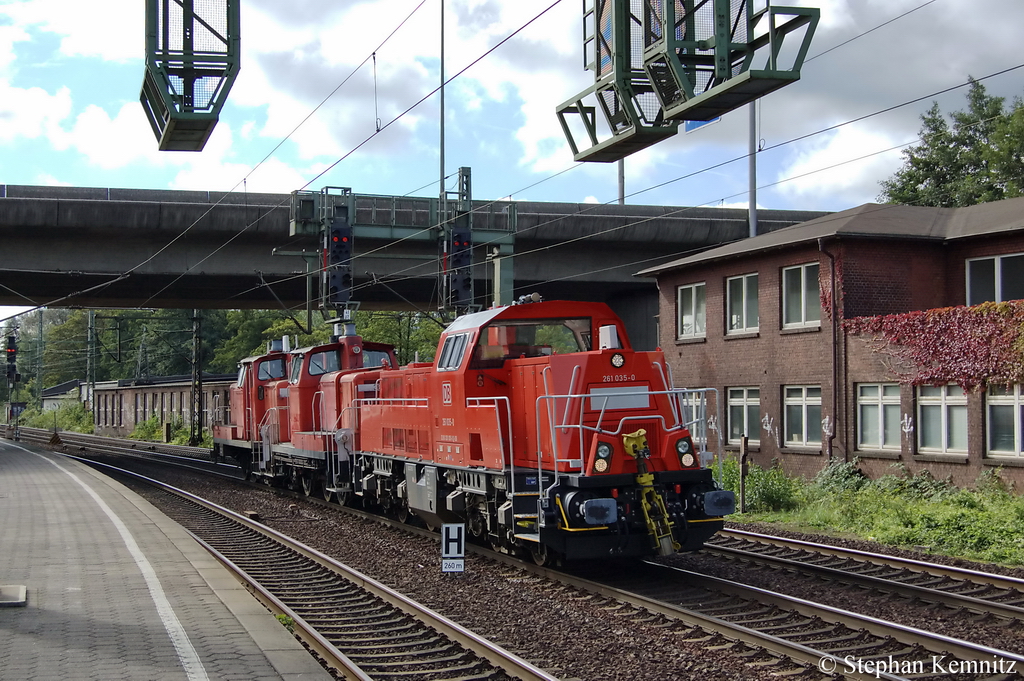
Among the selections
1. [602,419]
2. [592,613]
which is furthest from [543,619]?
[602,419]

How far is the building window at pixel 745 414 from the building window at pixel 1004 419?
6.68 meters

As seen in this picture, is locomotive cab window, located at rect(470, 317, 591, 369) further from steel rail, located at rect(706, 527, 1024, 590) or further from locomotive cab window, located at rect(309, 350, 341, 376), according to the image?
locomotive cab window, located at rect(309, 350, 341, 376)

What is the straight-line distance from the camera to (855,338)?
71.9ft

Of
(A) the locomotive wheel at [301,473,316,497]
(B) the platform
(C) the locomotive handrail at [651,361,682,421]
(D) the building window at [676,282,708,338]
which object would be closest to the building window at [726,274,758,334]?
(D) the building window at [676,282,708,338]

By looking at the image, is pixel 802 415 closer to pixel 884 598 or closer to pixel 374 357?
Answer: pixel 374 357

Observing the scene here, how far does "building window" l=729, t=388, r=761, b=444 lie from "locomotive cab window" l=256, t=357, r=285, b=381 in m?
12.1

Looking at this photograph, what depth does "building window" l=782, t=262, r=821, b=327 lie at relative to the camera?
23.3 metres

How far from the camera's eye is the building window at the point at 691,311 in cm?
2752

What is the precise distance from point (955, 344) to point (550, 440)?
11975 millimetres

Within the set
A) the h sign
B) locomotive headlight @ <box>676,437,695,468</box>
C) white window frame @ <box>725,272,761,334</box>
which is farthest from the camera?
white window frame @ <box>725,272,761,334</box>

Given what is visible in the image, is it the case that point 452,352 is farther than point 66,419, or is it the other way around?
point 66,419

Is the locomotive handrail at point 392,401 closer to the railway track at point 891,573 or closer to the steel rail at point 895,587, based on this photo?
the railway track at point 891,573

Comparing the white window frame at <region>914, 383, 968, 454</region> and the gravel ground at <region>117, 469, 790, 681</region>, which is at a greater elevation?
the white window frame at <region>914, 383, 968, 454</region>

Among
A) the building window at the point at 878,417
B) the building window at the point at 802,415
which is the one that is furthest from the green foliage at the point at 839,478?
the building window at the point at 802,415
